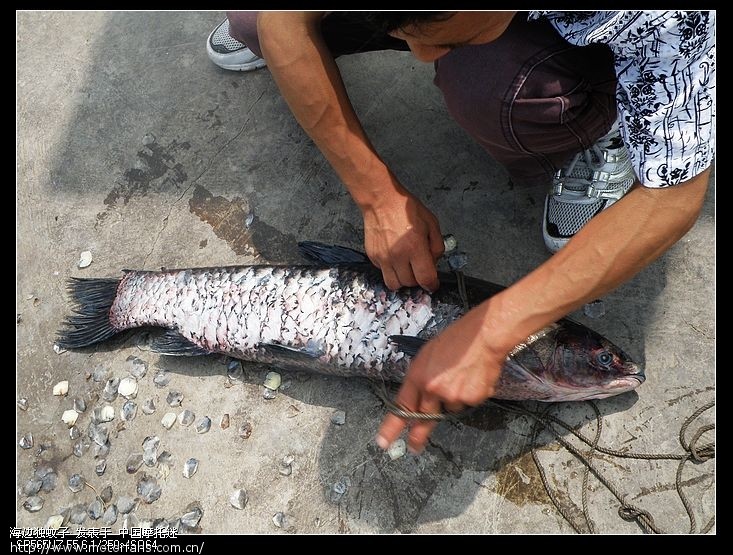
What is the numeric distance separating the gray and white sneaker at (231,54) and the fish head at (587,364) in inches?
94.0

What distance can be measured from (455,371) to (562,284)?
43 cm

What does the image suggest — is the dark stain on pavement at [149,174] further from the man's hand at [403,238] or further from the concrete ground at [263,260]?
the man's hand at [403,238]

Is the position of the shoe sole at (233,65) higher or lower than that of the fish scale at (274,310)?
higher

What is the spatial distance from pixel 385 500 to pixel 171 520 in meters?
1.01

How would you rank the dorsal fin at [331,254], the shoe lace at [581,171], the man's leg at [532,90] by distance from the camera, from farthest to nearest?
the dorsal fin at [331,254], the shoe lace at [581,171], the man's leg at [532,90]

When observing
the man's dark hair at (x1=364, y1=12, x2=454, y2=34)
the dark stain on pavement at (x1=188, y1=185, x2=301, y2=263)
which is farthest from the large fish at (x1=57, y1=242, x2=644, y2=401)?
the man's dark hair at (x1=364, y1=12, x2=454, y2=34)

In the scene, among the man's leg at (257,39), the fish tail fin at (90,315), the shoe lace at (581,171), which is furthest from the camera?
the fish tail fin at (90,315)

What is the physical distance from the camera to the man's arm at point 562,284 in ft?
5.94

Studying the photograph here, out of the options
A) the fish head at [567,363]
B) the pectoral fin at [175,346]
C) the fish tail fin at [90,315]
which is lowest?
the fish tail fin at [90,315]

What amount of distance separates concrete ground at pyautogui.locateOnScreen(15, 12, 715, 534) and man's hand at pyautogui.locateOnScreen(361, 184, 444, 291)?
21.5 inches

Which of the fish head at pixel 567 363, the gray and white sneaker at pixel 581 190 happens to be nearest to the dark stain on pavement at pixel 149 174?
the gray and white sneaker at pixel 581 190

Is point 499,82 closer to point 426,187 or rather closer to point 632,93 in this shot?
point 632,93

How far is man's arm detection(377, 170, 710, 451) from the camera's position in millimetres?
1811

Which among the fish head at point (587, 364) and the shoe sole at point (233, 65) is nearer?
the fish head at point (587, 364)
